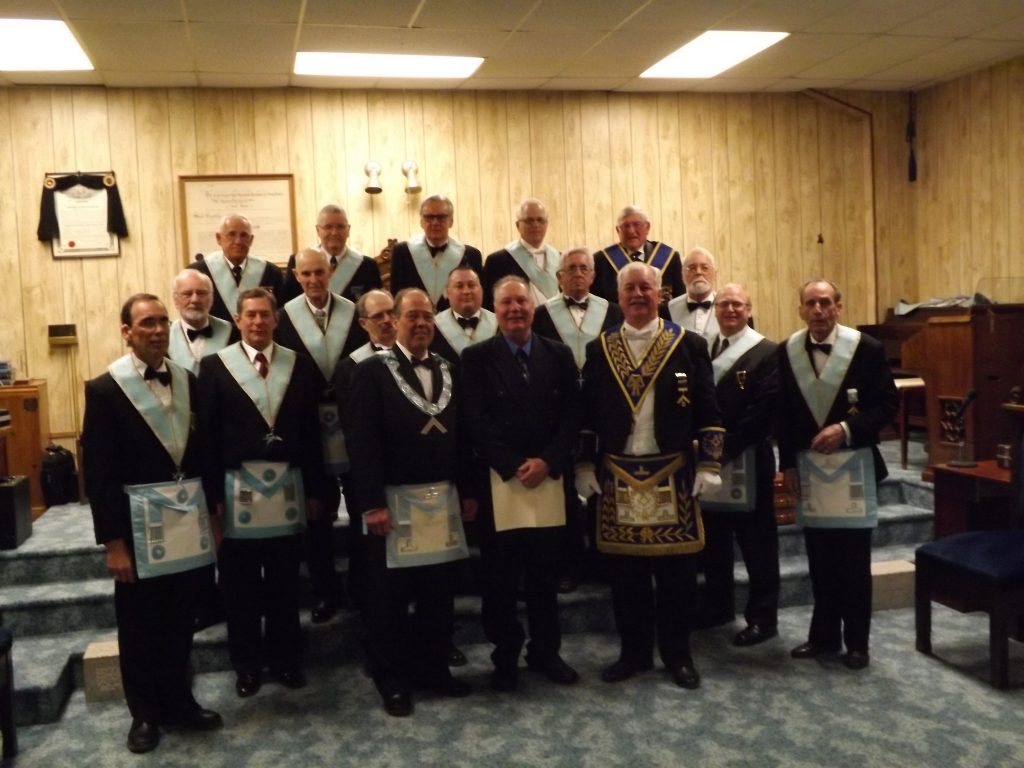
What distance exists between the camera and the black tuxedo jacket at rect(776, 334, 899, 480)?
343 centimetres

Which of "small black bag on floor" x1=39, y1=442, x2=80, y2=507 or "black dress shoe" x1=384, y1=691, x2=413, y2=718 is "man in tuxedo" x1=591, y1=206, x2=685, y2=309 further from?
"small black bag on floor" x1=39, y1=442, x2=80, y2=507

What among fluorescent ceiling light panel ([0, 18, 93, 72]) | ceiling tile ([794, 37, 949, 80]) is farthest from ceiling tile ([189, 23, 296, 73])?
ceiling tile ([794, 37, 949, 80])

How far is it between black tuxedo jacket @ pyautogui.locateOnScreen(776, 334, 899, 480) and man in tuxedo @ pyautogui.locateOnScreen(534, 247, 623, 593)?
78 cm

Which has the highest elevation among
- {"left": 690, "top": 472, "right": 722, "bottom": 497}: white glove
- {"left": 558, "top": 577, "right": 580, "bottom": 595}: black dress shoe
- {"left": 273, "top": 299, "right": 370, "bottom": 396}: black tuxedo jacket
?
{"left": 273, "top": 299, "right": 370, "bottom": 396}: black tuxedo jacket

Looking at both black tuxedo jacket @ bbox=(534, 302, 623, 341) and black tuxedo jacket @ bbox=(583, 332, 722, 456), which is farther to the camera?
black tuxedo jacket @ bbox=(534, 302, 623, 341)

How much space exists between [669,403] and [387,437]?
39.0 inches

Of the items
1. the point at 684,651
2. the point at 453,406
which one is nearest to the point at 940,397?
the point at 684,651

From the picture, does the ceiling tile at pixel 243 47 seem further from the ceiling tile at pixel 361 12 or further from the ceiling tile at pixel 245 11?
the ceiling tile at pixel 361 12

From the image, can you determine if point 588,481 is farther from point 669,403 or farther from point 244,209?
point 244,209

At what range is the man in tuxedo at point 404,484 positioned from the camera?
3107 mm

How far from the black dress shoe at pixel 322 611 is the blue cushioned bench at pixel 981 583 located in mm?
2299

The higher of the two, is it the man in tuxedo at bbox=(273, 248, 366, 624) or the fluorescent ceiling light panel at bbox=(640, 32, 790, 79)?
the fluorescent ceiling light panel at bbox=(640, 32, 790, 79)

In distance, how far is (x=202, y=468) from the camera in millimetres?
3035

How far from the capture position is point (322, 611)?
3.72 m
